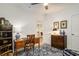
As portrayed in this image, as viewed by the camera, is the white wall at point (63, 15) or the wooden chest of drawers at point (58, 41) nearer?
the white wall at point (63, 15)

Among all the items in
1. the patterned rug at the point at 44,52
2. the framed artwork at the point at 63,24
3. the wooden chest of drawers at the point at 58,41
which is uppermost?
the framed artwork at the point at 63,24

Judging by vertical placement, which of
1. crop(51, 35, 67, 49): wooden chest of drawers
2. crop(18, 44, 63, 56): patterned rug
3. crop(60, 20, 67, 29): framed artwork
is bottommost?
crop(18, 44, 63, 56): patterned rug

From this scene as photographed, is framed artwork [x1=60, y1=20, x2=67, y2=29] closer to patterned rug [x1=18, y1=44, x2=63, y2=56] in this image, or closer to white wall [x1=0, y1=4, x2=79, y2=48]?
white wall [x1=0, y1=4, x2=79, y2=48]

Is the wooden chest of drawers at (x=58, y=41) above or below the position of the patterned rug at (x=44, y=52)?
above

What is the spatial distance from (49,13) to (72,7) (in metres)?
0.38

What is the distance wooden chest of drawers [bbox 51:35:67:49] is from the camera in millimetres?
1775

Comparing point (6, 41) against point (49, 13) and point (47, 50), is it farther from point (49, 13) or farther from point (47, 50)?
point (49, 13)

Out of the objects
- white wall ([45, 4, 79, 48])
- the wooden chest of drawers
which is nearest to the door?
white wall ([45, 4, 79, 48])

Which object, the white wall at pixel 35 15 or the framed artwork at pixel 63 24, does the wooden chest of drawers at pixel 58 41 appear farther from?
the framed artwork at pixel 63 24

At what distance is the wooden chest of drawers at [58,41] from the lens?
1775mm

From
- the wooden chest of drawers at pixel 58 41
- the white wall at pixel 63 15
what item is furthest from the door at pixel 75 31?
the wooden chest of drawers at pixel 58 41

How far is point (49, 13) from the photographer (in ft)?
5.74

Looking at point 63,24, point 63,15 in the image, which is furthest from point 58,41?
point 63,15

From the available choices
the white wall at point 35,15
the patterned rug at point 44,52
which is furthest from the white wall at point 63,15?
the patterned rug at point 44,52
